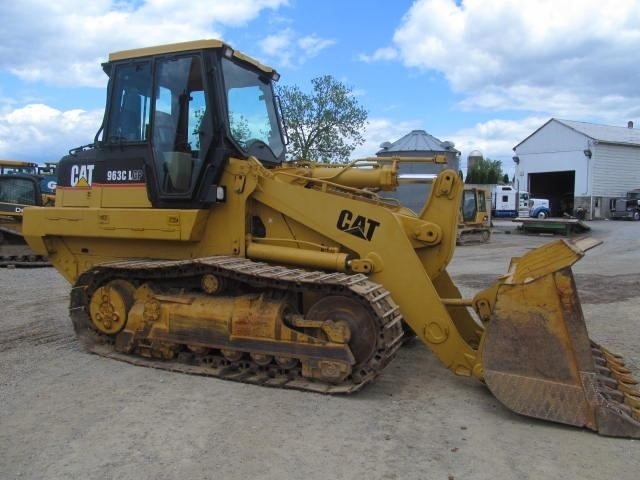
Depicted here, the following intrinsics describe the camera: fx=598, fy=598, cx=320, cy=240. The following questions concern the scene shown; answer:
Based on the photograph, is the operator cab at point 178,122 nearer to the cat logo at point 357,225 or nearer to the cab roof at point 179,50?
the cab roof at point 179,50

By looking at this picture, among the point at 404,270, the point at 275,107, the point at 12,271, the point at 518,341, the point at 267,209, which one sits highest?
the point at 275,107

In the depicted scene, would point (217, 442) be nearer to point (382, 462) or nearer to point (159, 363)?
point (382, 462)

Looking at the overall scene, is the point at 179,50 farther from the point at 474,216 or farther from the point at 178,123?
the point at 474,216

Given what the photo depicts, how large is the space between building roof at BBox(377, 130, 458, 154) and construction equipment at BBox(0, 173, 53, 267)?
15534mm

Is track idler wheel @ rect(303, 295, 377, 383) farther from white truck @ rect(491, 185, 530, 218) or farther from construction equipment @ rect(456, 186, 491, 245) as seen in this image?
white truck @ rect(491, 185, 530, 218)

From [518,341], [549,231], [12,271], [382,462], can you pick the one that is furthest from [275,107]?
[549,231]

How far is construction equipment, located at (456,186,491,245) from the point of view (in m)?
24.0

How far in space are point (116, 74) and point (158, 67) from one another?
2.01 feet

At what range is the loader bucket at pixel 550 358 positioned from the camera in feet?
14.8

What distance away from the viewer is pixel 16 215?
1501cm

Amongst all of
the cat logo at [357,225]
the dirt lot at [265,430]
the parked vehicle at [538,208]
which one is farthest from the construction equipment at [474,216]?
the parked vehicle at [538,208]

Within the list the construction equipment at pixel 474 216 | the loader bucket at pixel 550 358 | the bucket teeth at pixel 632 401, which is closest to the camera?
the loader bucket at pixel 550 358

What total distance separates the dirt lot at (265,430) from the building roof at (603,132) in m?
43.3

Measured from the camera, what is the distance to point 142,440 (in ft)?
13.9
